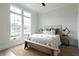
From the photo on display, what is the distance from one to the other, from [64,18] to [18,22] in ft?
4.63

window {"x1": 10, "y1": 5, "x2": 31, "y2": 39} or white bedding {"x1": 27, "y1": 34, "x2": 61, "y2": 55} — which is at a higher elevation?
window {"x1": 10, "y1": 5, "x2": 31, "y2": 39}

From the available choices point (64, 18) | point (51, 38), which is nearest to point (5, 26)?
point (51, 38)

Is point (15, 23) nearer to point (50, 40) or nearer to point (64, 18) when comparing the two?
point (50, 40)

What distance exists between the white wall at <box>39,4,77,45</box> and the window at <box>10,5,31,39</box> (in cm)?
51

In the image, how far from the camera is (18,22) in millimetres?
2453

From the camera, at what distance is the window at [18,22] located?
2.31 meters

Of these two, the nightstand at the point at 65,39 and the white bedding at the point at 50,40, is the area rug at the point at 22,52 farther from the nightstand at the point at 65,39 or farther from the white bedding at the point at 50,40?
the nightstand at the point at 65,39

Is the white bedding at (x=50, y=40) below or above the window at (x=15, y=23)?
below

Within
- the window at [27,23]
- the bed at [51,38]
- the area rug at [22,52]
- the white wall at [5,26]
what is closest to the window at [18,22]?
the window at [27,23]

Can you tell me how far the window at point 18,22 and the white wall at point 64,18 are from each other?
51 cm

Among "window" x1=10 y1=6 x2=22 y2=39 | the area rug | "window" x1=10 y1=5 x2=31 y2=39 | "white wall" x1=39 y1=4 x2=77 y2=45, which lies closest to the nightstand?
"white wall" x1=39 y1=4 x2=77 y2=45

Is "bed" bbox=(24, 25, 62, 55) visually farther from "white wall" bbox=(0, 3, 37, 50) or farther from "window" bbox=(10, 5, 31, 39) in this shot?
"window" bbox=(10, 5, 31, 39)

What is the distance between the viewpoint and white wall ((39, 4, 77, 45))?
205cm

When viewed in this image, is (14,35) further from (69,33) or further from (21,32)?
(69,33)
